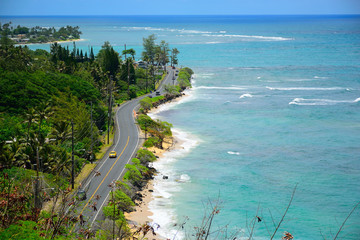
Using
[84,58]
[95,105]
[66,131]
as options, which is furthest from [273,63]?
[66,131]

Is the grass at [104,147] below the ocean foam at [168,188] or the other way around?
the other way around

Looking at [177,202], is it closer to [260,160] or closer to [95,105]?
[260,160]

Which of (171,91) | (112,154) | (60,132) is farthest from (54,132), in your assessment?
(171,91)

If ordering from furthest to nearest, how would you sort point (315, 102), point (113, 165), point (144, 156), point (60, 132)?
point (315, 102), point (144, 156), point (113, 165), point (60, 132)

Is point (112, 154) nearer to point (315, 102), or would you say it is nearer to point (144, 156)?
point (144, 156)

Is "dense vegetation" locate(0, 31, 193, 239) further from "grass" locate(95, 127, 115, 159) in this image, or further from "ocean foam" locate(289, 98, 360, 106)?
"ocean foam" locate(289, 98, 360, 106)

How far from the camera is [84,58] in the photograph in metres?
133

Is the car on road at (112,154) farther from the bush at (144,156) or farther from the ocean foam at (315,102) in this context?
the ocean foam at (315,102)

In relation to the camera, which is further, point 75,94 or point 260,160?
point 75,94

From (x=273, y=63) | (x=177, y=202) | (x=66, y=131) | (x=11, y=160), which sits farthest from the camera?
(x=273, y=63)

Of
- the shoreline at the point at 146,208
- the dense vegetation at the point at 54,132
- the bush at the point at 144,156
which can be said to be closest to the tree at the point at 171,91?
the dense vegetation at the point at 54,132

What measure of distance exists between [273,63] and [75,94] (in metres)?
121

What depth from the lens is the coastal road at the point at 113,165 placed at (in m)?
40.3

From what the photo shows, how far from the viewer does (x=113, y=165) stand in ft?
180
